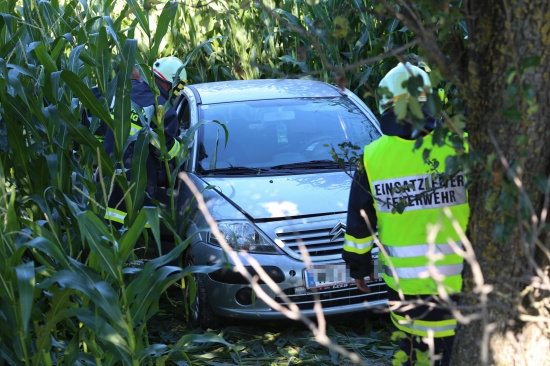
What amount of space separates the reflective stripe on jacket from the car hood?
1.97 meters

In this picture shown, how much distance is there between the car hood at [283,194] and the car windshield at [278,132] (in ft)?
0.74

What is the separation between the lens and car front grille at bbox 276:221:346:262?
5.62 meters

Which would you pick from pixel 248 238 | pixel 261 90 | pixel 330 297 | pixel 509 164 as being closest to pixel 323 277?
pixel 330 297

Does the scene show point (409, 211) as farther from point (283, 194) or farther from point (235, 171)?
point (235, 171)

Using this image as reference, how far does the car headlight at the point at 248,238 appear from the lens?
18.4ft

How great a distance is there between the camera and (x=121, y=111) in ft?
15.3

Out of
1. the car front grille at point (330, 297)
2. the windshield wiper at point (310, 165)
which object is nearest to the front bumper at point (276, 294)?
the car front grille at point (330, 297)

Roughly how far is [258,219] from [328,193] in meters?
0.54

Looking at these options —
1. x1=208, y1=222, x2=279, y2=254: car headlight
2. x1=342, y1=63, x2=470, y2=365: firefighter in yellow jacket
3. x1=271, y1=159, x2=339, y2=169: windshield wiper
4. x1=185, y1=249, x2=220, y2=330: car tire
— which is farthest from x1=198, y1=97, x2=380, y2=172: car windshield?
x1=342, y1=63, x2=470, y2=365: firefighter in yellow jacket

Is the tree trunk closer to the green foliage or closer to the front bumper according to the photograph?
the green foliage

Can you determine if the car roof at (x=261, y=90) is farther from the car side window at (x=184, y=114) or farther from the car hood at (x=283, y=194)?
the car hood at (x=283, y=194)

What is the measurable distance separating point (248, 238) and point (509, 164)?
11.1 feet

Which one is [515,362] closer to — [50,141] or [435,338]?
[435,338]

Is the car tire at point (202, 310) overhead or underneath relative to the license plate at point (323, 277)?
underneath
